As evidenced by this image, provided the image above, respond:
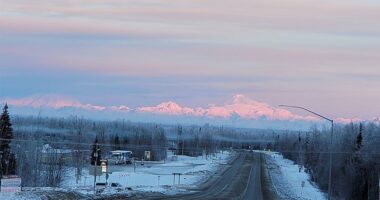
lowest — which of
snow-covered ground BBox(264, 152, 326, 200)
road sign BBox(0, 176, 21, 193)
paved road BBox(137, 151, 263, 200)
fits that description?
snow-covered ground BBox(264, 152, 326, 200)

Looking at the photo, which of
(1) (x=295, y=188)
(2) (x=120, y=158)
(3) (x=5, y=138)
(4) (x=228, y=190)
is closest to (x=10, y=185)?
(4) (x=228, y=190)

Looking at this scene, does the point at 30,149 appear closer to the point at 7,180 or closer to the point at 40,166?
the point at 40,166

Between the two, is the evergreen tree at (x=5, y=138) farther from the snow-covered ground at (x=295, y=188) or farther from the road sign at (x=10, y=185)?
the road sign at (x=10, y=185)

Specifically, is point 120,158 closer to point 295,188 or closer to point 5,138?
point 295,188

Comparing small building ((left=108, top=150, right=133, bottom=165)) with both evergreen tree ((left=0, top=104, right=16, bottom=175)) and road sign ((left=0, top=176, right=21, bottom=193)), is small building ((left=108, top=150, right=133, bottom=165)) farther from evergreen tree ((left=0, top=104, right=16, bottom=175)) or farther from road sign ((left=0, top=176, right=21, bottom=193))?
road sign ((left=0, top=176, right=21, bottom=193))

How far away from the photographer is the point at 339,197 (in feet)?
289

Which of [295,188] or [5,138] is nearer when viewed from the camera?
[5,138]

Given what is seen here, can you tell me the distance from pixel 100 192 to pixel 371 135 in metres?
56.3

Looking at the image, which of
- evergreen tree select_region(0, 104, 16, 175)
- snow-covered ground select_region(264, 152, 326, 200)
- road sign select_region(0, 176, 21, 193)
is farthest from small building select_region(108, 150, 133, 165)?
road sign select_region(0, 176, 21, 193)

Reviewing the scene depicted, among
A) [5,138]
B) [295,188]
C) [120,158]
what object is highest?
[5,138]

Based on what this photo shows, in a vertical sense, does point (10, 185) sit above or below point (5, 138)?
below

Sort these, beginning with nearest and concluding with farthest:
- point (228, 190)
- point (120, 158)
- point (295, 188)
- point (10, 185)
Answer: point (10, 185) < point (228, 190) < point (295, 188) < point (120, 158)

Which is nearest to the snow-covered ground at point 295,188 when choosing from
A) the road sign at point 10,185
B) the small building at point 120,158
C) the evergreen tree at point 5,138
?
the road sign at point 10,185

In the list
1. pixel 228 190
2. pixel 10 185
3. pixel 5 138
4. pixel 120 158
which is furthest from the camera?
pixel 120 158
